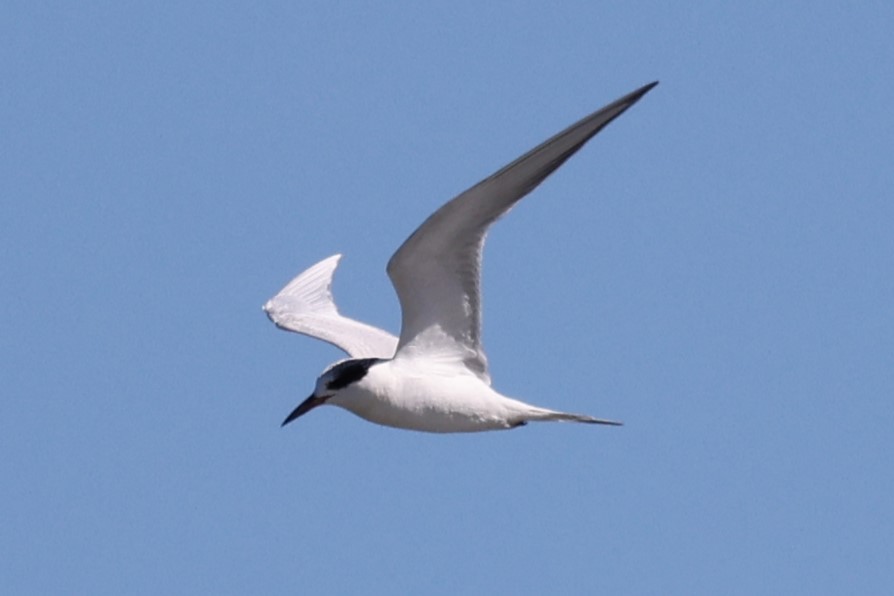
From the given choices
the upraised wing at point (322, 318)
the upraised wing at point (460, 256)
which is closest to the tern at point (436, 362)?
the upraised wing at point (460, 256)

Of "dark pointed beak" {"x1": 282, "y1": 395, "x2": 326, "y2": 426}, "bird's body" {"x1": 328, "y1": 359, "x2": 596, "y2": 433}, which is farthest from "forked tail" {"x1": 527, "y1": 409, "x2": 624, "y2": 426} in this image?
"dark pointed beak" {"x1": 282, "y1": 395, "x2": 326, "y2": 426}

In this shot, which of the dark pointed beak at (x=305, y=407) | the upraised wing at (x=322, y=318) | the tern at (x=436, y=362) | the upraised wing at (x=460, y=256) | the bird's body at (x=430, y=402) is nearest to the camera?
the upraised wing at (x=460, y=256)

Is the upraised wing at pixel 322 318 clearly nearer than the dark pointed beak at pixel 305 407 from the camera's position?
No

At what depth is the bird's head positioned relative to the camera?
40.4 ft

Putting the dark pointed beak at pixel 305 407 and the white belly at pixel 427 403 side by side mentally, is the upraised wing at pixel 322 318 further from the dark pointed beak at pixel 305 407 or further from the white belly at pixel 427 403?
the white belly at pixel 427 403

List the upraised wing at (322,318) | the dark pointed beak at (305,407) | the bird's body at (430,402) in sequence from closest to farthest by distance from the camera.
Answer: the bird's body at (430,402) → the dark pointed beak at (305,407) → the upraised wing at (322,318)

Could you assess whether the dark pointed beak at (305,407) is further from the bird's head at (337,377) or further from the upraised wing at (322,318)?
the upraised wing at (322,318)

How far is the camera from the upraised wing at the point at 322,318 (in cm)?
1456

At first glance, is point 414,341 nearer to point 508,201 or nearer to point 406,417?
point 406,417

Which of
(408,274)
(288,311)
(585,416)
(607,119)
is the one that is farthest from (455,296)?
(288,311)

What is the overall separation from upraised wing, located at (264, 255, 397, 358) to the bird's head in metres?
1.70

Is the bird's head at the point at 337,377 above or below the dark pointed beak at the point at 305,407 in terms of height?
above

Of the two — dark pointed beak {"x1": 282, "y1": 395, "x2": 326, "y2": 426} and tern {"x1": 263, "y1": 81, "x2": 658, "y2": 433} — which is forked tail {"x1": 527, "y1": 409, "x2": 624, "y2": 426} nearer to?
tern {"x1": 263, "y1": 81, "x2": 658, "y2": 433}

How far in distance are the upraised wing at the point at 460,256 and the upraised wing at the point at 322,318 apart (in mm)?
1753
